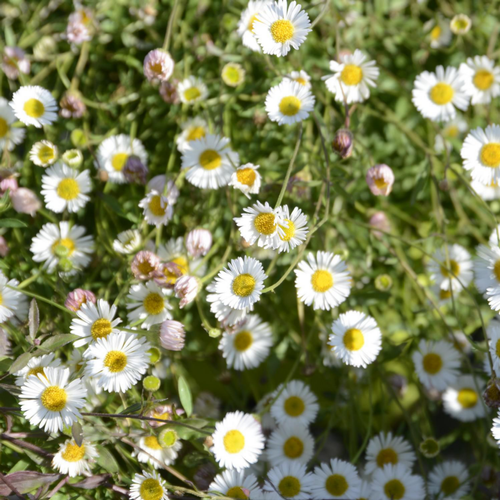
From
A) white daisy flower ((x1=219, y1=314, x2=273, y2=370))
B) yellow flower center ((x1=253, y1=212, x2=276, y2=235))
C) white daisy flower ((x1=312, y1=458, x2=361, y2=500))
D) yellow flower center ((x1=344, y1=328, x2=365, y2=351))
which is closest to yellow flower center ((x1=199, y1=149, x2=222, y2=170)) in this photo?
yellow flower center ((x1=253, y1=212, x2=276, y2=235))

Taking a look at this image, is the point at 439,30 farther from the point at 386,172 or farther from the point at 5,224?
the point at 5,224

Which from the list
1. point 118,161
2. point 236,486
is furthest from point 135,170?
point 236,486

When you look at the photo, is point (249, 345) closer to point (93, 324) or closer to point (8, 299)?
point (93, 324)

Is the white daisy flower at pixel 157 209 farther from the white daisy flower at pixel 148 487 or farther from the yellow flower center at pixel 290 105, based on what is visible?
the white daisy flower at pixel 148 487

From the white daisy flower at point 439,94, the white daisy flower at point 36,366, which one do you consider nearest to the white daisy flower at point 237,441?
the white daisy flower at point 36,366

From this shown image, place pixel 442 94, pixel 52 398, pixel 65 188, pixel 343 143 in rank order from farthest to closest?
pixel 442 94 < pixel 65 188 < pixel 343 143 < pixel 52 398

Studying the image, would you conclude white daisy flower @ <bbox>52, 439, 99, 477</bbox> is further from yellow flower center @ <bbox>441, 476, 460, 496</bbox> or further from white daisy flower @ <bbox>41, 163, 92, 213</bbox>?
yellow flower center @ <bbox>441, 476, 460, 496</bbox>
